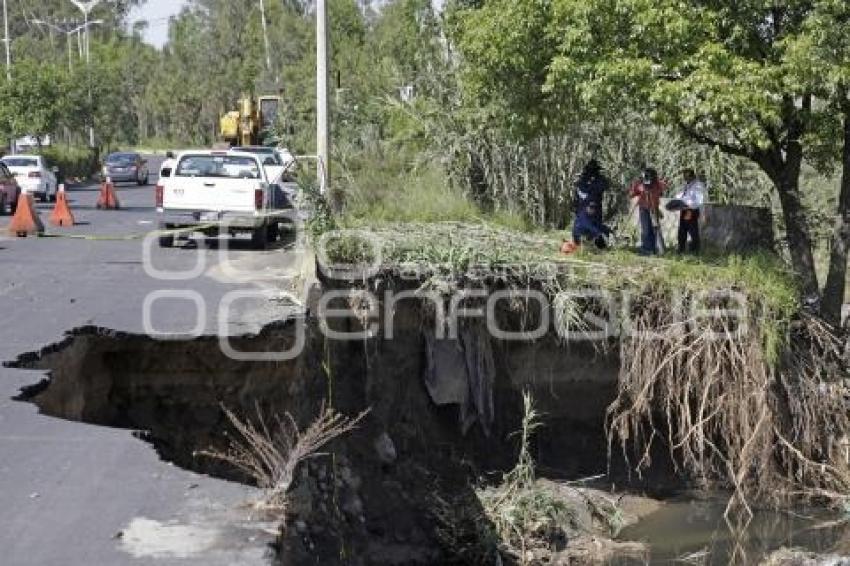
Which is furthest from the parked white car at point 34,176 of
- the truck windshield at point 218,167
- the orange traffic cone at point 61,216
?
the truck windshield at point 218,167

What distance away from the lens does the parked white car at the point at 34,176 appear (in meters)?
35.8

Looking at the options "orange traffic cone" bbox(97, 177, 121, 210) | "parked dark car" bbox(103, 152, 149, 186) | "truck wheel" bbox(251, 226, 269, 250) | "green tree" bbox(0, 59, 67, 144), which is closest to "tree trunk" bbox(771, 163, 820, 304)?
"truck wheel" bbox(251, 226, 269, 250)

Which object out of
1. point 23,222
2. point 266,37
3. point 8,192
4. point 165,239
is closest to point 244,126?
point 8,192

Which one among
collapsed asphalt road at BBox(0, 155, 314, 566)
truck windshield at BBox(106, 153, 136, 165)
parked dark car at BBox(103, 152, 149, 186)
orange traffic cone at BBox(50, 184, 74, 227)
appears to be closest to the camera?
collapsed asphalt road at BBox(0, 155, 314, 566)

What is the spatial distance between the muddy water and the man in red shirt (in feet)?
13.4

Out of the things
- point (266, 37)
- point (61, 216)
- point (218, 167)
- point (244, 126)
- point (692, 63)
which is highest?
point (266, 37)

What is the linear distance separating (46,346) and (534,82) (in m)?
9.44

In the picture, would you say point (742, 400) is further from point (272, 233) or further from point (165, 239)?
point (165, 239)

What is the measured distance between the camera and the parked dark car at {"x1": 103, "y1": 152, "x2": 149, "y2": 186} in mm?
48906

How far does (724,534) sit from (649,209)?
5.19 metres

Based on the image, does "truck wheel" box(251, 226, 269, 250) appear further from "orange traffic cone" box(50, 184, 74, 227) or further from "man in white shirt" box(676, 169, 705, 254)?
"man in white shirt" box(676, 169, 705, 254)

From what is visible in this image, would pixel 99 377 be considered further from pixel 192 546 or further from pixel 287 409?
pixel 192 546

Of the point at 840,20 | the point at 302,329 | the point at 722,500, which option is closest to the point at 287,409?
the point at 302,329

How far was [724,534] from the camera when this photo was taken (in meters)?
16.2
